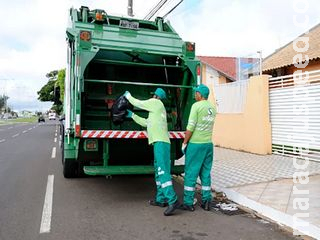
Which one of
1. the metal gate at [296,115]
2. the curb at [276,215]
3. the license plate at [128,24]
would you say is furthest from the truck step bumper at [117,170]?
the metal gate at [296,115]

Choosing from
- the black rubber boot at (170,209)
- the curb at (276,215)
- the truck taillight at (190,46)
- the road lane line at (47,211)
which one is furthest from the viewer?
the truck taillight at (190,46)

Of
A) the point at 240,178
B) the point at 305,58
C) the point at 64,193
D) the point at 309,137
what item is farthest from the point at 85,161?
the point at 305,58

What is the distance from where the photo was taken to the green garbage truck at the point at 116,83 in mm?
6223

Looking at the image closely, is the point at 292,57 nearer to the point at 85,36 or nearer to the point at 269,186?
the point at 269,186

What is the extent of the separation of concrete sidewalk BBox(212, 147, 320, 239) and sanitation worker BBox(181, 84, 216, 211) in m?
0.96

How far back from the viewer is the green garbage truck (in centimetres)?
622

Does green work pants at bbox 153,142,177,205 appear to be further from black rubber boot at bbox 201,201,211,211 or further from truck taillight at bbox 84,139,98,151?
truck taillight at bbox 84,139,98,151

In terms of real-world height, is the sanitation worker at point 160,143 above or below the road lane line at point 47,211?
above

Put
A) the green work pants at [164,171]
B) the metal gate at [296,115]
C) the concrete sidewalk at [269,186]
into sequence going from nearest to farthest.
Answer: the concrete sidewalk at [269,186], the green work pants at [164,171], the metal gate at [296,115]

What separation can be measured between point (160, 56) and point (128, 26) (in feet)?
2.77

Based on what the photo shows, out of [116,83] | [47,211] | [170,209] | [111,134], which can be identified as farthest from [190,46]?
[47,211]

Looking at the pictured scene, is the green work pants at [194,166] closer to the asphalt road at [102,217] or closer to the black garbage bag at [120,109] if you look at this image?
the asphalt road at [102,217]

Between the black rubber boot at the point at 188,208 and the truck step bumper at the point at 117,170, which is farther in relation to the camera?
the truck step bumper at the point at 117,170

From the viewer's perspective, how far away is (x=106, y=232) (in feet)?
16.0
